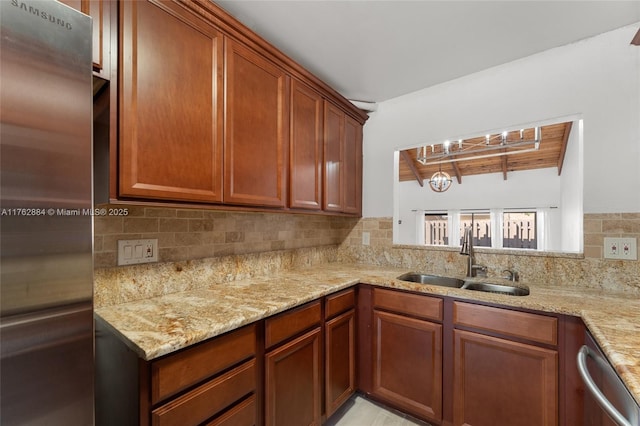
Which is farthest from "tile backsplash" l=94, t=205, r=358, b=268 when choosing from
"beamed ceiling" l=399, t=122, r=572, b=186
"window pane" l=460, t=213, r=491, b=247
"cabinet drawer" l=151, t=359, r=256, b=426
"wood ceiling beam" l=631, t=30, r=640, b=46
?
"window pane" l=460, t=213, r=491, b=247

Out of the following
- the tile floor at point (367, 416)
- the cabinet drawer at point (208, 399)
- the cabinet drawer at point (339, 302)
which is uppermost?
the cabinet drawer at point (339, 302)

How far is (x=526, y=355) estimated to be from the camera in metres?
1.37

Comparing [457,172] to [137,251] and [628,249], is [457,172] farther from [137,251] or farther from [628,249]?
[137,251]

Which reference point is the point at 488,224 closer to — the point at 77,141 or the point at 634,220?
the point at 634,220

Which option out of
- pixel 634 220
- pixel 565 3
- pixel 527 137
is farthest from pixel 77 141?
pixel 527 137

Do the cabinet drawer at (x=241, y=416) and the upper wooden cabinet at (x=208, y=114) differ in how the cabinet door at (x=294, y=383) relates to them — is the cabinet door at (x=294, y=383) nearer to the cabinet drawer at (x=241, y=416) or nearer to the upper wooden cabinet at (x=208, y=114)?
the cabinet drawer at (x=241, y=416)

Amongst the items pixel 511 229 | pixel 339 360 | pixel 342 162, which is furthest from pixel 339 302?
pixel 511 229

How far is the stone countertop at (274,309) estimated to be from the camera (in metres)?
0.88

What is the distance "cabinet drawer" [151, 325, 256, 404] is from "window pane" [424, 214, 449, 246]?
6063mm

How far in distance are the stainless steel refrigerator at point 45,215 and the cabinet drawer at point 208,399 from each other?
258mm

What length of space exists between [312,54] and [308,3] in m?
0.44

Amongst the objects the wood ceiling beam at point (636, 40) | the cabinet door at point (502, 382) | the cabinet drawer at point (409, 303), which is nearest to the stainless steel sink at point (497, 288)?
the cabinet drawer at point (409, 303)

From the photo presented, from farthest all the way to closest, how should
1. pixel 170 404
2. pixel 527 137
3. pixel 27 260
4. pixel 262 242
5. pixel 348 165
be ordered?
pixel 527 137
pixel 348 165
pixel 262 242
pixel 170 404
pixel 27 260

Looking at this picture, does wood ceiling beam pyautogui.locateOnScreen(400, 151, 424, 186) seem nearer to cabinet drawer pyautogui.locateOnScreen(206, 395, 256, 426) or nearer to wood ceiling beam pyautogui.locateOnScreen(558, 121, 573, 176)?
wood ceiling beam pyautogui.locateOnScreen(558, 121, 573, 176)
